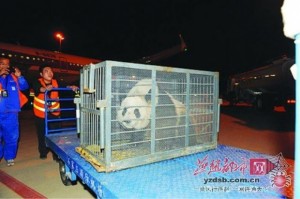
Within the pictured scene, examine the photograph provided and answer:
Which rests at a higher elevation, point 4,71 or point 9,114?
point 4,71

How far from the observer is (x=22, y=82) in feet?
19.0

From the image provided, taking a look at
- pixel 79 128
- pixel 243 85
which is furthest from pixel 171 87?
pixel 243 85

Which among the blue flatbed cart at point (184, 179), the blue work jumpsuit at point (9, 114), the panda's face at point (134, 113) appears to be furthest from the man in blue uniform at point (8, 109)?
the panda's face at point (134, 113)

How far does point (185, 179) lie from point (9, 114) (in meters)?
4.24

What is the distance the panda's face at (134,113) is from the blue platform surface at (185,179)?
543mm

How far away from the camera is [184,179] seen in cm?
293

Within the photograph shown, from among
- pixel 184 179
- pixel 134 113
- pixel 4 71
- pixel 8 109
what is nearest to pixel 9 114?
pixel 8 109

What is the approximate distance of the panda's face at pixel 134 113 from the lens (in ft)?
10.3

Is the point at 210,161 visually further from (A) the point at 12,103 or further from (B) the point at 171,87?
(A) the point at 12,103

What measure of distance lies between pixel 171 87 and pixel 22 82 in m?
3.82

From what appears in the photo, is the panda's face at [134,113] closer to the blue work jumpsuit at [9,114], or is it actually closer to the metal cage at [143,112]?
the metal cage at [143,112]
